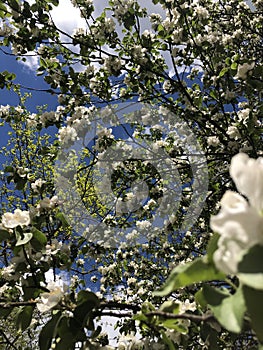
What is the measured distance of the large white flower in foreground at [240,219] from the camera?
19.6 inches

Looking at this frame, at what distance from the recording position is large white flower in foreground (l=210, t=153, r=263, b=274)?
50 centimetres

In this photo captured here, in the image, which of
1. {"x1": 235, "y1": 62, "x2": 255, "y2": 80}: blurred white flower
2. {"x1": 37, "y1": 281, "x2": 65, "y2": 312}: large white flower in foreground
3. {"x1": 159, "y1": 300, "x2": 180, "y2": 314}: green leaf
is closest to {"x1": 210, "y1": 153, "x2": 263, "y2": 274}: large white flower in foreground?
{"x1": 159, "y1": 300, "x2": 180, "y2": 314}: green leaf

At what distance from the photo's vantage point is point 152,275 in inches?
200

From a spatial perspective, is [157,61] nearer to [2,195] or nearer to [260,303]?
[260,303]

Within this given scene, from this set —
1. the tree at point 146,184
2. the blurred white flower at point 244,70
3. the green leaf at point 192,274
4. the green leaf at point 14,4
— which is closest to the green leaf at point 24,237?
the tree at point 146,184

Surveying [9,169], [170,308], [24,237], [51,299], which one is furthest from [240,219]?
[9,169]

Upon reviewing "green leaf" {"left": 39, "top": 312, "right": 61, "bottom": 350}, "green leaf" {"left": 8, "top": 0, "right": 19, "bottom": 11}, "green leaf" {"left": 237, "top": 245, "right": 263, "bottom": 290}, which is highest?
"green leaf" {"left": 8, "top": 0, "right": 19, "bottom": 11}

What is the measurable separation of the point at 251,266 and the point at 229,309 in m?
0.11

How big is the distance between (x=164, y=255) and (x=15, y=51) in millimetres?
2792

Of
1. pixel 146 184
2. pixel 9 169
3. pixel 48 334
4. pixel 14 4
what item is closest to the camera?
pixel 48 334

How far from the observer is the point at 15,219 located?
1.38m

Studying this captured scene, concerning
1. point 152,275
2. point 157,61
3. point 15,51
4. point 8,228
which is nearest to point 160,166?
point 157,61

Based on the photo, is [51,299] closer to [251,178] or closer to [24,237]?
[24,237]

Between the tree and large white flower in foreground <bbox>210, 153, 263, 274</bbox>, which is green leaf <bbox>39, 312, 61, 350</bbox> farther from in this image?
large white flower in foreground <bbox>210, 153, 263, 274</bbox>
